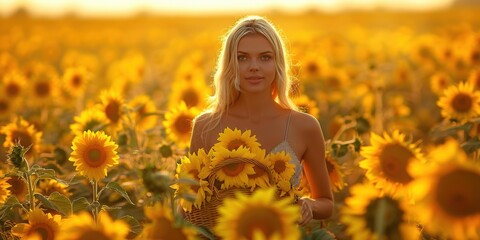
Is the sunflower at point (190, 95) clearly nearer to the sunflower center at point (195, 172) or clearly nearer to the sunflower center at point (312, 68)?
the sunflower center at point (312, 68)

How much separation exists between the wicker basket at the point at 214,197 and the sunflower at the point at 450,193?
0.87 meters

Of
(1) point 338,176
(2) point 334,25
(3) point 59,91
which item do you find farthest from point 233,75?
(2) point 334,25

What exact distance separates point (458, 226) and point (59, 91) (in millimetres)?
5336

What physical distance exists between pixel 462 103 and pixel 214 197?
6.47 ft

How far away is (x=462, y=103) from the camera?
392 centimetres

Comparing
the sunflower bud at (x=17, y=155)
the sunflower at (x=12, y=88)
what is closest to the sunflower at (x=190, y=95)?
the sunflower at (x=12, y=88)

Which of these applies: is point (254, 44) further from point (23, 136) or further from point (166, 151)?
point (23, 136)

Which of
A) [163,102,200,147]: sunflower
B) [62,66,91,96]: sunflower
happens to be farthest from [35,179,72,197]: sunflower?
[62,66,91,96]: sunflower

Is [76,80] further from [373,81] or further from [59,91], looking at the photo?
[373,81]

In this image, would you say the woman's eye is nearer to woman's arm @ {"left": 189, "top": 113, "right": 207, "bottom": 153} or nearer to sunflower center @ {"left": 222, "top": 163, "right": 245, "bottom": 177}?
woman's arm @ {"left": 189, "top": 113, "right": 207, "bottom": 153}

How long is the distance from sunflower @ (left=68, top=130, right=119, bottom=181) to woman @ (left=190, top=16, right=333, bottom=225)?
0.55 meters

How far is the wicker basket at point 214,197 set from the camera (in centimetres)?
248

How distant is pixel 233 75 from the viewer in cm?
330

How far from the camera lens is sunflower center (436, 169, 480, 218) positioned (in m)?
1.66
